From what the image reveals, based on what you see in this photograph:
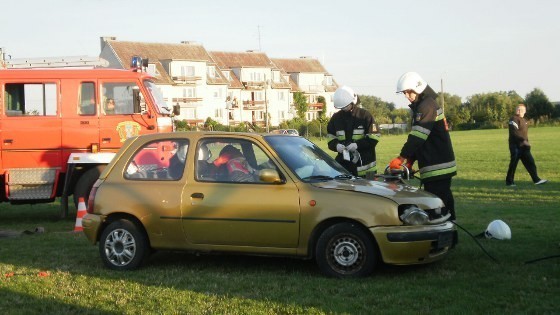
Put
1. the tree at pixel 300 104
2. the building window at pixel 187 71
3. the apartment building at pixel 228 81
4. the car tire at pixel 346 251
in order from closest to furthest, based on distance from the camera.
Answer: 1. the car tire at pixel 346 251
2. the apartment building at pixel 228 81
3. the building window at pixel 187 71
4. the tree at pixel 300 104

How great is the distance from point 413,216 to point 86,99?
7581 mm

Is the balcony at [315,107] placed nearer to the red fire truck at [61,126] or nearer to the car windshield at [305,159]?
the red fire truck at [61,126]

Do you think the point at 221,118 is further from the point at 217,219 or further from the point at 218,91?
the point at 217,219

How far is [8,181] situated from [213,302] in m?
7.49

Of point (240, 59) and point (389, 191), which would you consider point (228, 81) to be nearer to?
point (240, 59)

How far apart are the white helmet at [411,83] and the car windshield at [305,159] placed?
4.03 ft

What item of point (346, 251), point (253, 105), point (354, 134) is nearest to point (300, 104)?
point (253, 105)

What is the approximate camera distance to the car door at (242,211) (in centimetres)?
763

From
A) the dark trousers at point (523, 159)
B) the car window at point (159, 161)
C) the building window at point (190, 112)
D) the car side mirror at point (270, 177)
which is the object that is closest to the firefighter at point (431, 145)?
the car side mirror at point (270, 177)

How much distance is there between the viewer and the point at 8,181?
12883 mm

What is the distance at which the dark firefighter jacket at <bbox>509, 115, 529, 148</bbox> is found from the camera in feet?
57.8

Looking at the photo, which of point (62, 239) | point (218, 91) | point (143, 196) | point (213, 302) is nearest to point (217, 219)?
point (143, 196)

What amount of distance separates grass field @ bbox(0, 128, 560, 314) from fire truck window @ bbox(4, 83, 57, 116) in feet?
10.3

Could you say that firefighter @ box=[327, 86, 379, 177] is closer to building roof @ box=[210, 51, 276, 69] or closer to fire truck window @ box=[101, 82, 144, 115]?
fire truck window @ box=[101, 82, 144, 115]
